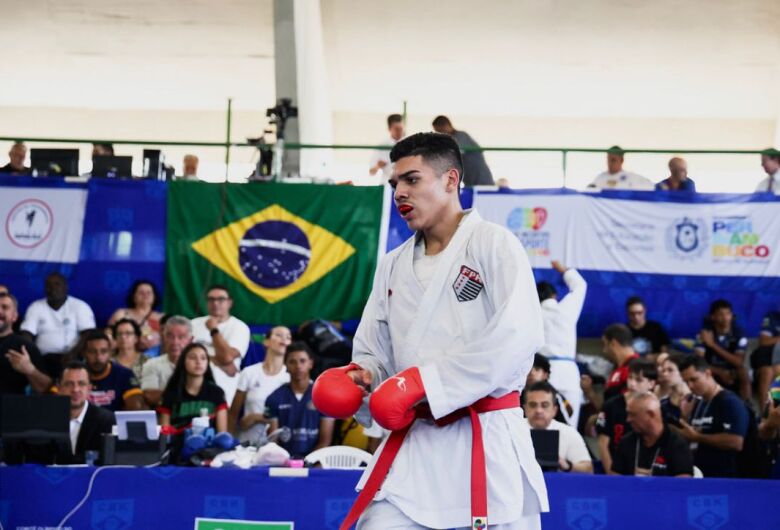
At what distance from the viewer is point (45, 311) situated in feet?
33.2

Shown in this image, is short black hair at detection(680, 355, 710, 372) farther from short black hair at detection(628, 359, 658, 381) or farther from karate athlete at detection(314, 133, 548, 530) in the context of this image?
karate athlete at detection(314, 133, 548, 530)

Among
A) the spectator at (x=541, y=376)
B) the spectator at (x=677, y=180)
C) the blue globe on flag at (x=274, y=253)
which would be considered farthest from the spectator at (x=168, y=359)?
the spectator at (x=677, y=180)

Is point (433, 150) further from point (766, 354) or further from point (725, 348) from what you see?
point (725, 348)

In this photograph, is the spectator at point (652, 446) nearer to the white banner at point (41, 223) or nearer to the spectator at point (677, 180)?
the spectator at point (677, 180)

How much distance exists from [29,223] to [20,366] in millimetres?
2710

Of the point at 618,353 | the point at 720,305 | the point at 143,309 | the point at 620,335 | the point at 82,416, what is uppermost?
the point at 720,305

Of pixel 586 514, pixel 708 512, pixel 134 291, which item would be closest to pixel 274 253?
pixel 134 291

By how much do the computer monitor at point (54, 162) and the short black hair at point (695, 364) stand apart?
659cm

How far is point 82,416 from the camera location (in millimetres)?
7156

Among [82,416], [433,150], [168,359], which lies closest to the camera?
[433,150]

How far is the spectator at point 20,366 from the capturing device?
8852mm

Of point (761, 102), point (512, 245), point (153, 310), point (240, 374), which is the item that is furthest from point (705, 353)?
point (761, 102)

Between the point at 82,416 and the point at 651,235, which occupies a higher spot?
the point at 651,235

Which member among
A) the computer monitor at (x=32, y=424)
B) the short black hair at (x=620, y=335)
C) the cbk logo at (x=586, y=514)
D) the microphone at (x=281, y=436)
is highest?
the short black hair at (x=620, y=335)
